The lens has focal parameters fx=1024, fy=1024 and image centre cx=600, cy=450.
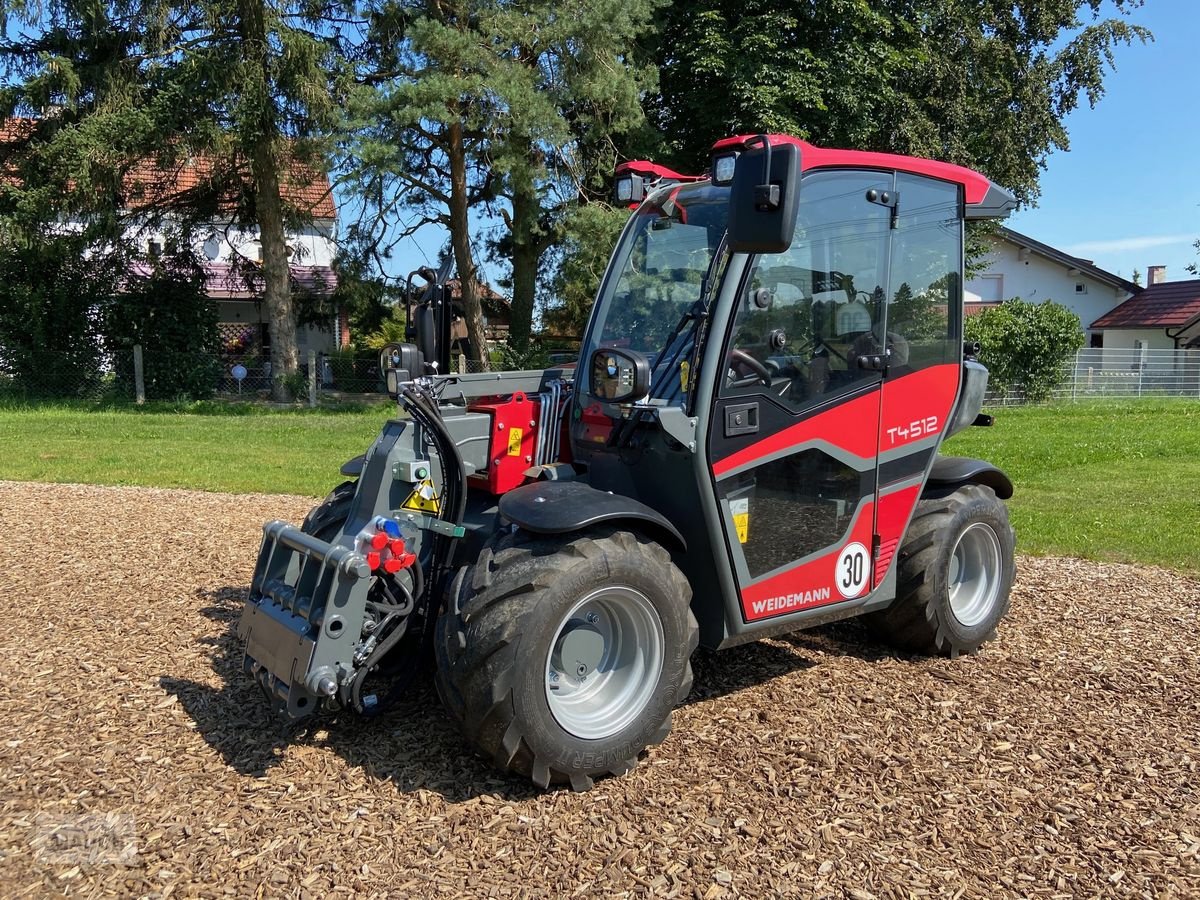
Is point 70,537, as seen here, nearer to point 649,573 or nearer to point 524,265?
point 649,573

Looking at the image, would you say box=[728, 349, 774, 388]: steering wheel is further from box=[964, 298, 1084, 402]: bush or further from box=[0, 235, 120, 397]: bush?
box=[0, 235, 120, 397]: bush

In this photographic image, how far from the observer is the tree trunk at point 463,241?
18.1m

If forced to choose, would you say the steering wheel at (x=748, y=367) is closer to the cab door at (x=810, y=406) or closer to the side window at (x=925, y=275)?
the cab door at (x=810, y=406)

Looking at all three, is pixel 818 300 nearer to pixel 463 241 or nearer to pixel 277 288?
pixel 463 241

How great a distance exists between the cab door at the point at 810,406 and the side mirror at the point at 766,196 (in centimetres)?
55

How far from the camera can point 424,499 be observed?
4270 mm

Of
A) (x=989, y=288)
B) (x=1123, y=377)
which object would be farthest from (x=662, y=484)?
(x=989, y=288)

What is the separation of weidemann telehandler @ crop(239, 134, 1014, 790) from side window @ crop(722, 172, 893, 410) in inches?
0.5

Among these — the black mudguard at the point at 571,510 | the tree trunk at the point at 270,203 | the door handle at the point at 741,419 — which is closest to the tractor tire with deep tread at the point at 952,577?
the door handle at the point at 741,419

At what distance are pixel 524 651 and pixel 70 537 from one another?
5823mm

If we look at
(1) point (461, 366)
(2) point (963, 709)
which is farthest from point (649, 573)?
(1) point (461, 366)

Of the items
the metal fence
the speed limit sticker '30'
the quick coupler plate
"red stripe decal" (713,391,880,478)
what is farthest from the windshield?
the metal fence

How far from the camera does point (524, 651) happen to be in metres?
3.57

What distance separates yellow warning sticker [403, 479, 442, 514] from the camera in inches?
167
